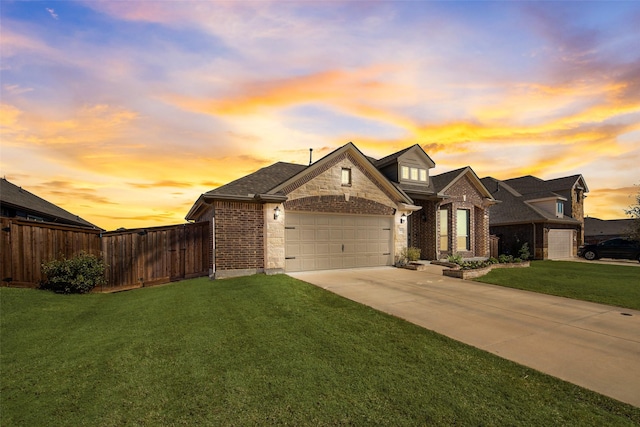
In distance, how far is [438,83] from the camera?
10672 mm

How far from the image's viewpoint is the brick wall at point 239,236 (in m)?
11.5

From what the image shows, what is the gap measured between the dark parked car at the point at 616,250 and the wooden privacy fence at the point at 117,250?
2874cm

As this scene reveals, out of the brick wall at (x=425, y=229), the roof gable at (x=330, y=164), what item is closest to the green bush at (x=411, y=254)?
the roof gable at (x=330, y=164)

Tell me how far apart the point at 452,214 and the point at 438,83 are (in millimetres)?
10491

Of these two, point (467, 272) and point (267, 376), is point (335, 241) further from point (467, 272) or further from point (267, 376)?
point (267, 376)

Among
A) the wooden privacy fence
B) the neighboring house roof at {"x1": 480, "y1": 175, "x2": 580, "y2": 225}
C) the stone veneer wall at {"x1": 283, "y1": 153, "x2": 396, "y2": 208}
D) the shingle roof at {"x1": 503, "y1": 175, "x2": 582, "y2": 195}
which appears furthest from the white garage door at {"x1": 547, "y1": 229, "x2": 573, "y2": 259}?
the wooden privacy fence

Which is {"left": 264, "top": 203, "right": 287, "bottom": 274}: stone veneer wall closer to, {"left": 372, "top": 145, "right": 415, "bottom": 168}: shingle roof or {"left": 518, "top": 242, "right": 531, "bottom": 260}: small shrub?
{"left": 372, "top": 145, "right": 415, "bottom": 168}: shingle roof

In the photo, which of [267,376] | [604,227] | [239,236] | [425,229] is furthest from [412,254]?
[604,227]

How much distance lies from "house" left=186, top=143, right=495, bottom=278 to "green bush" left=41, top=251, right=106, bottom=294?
4013 mm

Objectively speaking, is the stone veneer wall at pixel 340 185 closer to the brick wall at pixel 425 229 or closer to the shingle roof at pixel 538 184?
the brick wall at pixel 425 229

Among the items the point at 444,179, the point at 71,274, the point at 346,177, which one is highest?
the point at 444,179

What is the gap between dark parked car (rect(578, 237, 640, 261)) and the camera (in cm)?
2150

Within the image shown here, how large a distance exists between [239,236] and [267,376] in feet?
27.3

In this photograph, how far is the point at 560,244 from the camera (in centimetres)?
2475
